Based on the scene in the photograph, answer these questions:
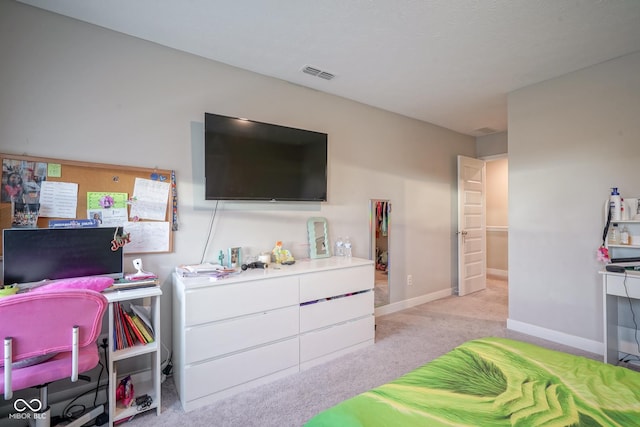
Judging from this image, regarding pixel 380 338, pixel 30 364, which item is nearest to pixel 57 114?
pixel 30 364

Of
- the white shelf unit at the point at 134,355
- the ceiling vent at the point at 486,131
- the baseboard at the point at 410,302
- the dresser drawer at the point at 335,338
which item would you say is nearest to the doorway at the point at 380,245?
the baseboard at the point at 410,302

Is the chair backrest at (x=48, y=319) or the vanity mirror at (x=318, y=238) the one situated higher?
the vanity mirror at (x=318, y=238)

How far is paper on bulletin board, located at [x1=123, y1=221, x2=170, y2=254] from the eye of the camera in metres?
2.12

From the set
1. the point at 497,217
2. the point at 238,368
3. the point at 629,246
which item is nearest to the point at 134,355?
the point at 238,368

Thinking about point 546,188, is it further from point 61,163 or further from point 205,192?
point 61,163

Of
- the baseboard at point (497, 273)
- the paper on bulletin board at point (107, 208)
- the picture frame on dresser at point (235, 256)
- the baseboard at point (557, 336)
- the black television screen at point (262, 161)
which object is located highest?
the black television screen at point (262, 161)

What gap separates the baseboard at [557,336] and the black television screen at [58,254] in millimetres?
3787

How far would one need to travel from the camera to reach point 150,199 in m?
2.19

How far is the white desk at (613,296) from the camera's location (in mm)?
2202

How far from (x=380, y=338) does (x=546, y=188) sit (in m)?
2.31

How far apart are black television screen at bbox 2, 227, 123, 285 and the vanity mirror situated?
5.36ft

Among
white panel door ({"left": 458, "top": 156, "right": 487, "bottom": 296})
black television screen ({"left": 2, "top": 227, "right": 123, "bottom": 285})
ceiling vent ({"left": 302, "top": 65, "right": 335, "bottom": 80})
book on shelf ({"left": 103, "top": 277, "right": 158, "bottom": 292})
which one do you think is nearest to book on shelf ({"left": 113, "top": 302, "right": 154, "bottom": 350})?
book on shelf ({"left": 103, "top": 277, "right": 158, "bottom": 292})

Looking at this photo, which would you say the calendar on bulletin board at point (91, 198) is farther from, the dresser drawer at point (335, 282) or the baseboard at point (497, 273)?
the baseboard at point (497, 273)

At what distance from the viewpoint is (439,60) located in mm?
2510
